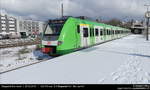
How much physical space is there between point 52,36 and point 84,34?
12.8 feet

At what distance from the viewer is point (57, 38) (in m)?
11.4

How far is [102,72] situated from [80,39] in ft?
23.7

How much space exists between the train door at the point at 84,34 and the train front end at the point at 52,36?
9.00ft

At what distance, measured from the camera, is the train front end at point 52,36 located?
11.5 metres

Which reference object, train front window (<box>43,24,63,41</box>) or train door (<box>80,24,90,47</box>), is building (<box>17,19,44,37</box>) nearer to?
train door (<box>80,24,90,47</box>)

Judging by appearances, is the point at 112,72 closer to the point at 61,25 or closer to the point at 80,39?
the point at 61,25

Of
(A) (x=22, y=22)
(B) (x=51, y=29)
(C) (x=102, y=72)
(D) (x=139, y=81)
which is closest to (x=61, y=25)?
(B) (x=51, y=29)

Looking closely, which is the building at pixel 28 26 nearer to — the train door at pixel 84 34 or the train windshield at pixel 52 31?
the train door at pixel 84 34

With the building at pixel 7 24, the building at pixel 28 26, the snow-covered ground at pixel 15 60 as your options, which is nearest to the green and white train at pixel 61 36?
the snow-covered ground at pixel 15 60

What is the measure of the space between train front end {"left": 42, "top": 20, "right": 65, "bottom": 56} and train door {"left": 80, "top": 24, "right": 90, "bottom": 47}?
9.00 ft

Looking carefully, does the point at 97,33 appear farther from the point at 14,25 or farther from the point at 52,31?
the point at 14,25

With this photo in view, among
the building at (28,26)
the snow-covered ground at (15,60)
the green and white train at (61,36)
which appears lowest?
the snow-covered ground at (15,60)

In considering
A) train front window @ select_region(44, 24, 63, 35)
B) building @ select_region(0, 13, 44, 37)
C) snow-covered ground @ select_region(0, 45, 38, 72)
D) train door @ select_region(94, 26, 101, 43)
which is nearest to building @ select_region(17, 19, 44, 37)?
building @ select_region(0, 13, 44, 37)

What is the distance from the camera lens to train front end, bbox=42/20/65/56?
11509mm
